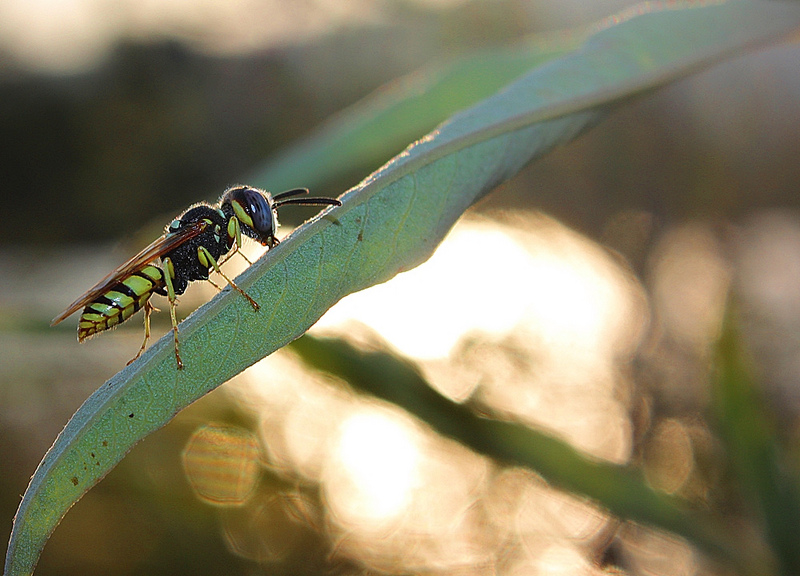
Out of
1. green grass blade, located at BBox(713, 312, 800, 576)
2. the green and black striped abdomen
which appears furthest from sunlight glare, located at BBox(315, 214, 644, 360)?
green grass blade, located at BBox(713, 312, 800, 576)

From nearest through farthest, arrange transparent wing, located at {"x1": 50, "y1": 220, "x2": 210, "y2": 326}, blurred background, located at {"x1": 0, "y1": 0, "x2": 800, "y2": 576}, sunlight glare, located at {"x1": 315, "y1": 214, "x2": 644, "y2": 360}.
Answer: transparent wing, located at {"x1": 50, "y1": 220, "x2": 210, "y2": 326} → blurred background, located at {"x1": 0, "y1": 0, "x2": 800, "y2": 576} → sunlight glare, located at {"x1": 315, "y1": 214, "x2": 644, "y2": 360}

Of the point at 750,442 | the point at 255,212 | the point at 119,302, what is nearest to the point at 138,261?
the point at 119,302

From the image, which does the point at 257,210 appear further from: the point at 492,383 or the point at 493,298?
the point at 493,298

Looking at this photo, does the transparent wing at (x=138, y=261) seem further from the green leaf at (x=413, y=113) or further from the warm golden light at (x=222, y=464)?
the warm golden light at (x=222, y=464)

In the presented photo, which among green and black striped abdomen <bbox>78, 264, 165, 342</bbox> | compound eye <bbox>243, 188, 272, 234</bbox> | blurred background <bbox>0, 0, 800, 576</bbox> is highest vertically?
compound eye <bbox>243, 188, 272, 234</bbox>

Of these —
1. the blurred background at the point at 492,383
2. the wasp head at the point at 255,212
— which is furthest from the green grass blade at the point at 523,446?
the wasp head at the point at 255,212

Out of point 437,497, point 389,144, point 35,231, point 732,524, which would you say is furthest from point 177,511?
point 35,231

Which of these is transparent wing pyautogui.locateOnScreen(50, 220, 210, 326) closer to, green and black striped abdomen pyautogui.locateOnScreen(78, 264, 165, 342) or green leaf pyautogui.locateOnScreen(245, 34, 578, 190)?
green and black striped abdomen pyautogui.locateOnScreen(78, 264, 165, 342)

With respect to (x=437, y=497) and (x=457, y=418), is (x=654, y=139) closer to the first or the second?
(x=437, y=497)
